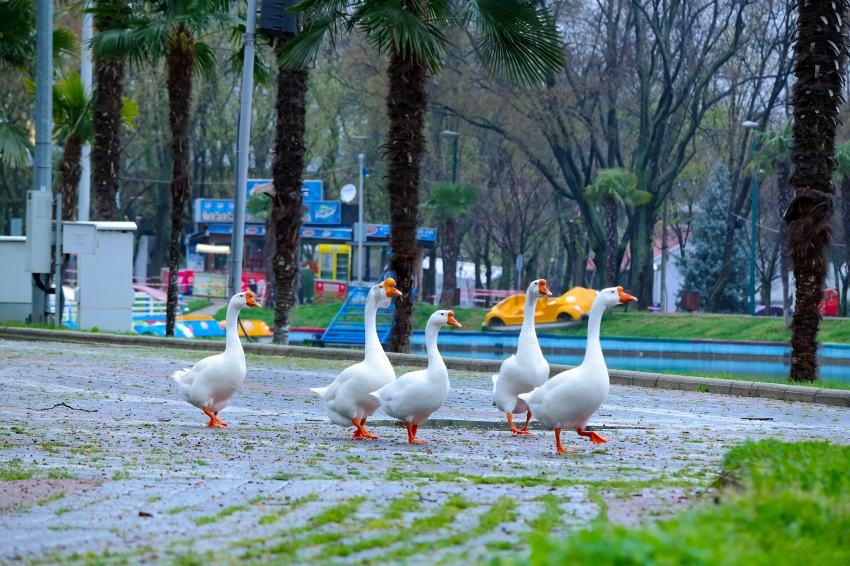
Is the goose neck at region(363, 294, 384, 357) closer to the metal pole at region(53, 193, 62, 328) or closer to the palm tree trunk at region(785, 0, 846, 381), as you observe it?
the palm tree trunk at region(785, 0, 846, 381)

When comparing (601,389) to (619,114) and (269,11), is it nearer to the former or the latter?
(269,11)

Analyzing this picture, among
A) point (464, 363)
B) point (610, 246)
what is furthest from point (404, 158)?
point (610, 246)

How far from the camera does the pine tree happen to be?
191 feet

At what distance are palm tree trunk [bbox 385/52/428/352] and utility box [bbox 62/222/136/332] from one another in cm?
817

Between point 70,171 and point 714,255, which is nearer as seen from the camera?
point 70,171

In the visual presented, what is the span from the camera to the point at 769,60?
42969 millimetres

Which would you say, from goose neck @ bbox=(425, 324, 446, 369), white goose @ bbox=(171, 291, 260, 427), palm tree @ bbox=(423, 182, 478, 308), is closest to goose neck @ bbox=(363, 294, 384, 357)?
goose neck @ bbox=(425, 324, 446, 369)

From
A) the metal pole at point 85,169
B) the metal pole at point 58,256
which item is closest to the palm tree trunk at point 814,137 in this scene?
the metal pole at point 58,256

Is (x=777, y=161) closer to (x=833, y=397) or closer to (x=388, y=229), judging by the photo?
(x=388, y=229)

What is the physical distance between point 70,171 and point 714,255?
38147 millimetres

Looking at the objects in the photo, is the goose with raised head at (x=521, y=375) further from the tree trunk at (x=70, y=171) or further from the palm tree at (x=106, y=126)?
the tree trunk at (x=70, y=171)

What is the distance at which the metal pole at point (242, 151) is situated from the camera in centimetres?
2352

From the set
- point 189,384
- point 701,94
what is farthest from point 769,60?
point 189,384

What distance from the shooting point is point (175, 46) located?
2436cm
